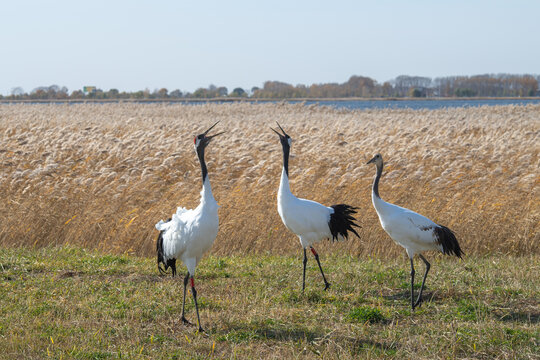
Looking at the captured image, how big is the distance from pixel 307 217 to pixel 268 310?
1.54 metres

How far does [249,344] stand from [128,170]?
7.56 m

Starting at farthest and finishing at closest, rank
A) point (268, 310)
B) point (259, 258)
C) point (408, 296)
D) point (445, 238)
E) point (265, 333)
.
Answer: point (259, 258)
point (408, 296)
point (445, 238)
point (268, 310)
point (265, 333)

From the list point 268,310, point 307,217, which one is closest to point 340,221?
point 307,217

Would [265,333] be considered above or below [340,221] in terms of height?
below

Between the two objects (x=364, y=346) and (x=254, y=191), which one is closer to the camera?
(x=364, y=346)

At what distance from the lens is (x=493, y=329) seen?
5684 mm

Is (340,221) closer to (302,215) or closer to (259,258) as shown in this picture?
(302,215)

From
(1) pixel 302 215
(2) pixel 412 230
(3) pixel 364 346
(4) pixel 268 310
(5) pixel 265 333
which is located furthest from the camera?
(1) pixel 302 215

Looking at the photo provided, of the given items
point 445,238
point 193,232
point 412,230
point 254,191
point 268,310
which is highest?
point 193,232

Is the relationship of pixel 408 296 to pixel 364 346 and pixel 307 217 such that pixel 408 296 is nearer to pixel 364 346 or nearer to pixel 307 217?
pixel 307 217

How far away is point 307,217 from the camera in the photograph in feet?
24.9

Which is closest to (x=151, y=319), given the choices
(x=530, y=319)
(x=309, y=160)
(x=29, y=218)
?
(x=530, y=319)

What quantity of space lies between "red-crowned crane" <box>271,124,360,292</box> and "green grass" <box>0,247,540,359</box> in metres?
0.59

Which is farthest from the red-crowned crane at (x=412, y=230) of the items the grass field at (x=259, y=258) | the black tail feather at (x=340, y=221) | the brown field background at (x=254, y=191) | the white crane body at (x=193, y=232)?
the brown field background at (x=254, y=191)
